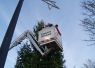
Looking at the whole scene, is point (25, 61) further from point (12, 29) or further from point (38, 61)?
point (12, 29)

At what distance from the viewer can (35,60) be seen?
61.3ft

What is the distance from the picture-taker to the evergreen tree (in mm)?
18161

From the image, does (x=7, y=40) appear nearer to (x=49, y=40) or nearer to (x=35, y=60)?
(x=49, y=40)

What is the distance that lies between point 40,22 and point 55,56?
5.94 meters

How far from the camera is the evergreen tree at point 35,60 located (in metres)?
18.2

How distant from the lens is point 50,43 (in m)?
17.0

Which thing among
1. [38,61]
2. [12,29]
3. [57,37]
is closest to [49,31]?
[57,37]

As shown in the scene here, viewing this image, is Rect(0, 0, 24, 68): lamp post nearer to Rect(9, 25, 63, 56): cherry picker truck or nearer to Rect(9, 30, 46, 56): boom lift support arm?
Rect(9, 25, 63, 56): cherry picker truck

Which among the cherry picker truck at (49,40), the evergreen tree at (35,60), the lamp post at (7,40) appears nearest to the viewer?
the lamp post at (7,40)

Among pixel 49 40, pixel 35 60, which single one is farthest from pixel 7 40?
pixel 35 60

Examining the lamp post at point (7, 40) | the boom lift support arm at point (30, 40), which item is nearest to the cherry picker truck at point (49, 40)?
the boom lift support arm at point (30, 40)

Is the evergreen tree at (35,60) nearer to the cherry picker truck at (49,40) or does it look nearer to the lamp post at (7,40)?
the cherry picker truck at (49,40)

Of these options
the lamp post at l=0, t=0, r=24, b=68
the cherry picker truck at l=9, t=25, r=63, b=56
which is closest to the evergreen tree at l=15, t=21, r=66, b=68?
the cherry picker truck at l=9, t=25, r=63, b=56

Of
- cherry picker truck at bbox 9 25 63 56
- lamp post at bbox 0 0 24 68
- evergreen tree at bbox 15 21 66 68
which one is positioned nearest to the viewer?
lamp post at bbox 0 0 24 68
